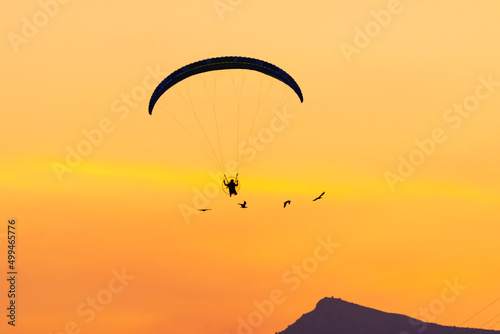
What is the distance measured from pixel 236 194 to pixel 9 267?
30.2m

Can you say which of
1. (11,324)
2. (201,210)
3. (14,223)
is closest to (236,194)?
(201,210)

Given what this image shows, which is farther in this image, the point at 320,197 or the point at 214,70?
the point at 214,70

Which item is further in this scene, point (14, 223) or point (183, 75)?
point (14, 223)

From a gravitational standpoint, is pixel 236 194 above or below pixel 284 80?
below

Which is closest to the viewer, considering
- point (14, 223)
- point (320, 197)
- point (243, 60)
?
point (320, 197)

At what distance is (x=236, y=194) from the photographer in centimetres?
6088

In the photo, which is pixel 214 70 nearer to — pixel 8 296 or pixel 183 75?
pixel 183 75

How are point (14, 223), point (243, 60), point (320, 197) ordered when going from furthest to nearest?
point (14, 223)
point (243, 60)
point (320, 197)

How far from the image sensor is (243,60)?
205 ft

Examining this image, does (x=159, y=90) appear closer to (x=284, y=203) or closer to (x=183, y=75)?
(x=183, y=75)

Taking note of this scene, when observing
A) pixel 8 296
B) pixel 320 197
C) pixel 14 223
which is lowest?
pixel 320 197

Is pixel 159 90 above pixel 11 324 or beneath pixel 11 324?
above

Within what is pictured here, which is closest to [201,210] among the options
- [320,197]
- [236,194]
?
[236,194]

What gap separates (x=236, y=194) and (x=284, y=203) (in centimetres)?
384
